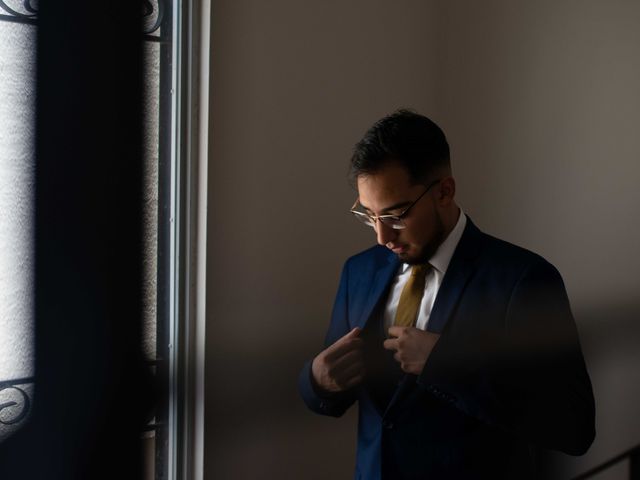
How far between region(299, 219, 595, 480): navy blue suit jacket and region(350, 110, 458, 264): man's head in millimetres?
48

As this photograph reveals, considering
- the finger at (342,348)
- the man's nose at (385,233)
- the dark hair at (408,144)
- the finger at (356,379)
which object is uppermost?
the dark hair at (408,144)

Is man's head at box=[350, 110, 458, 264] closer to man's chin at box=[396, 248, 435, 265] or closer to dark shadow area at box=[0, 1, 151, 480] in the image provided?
man's chin at box=[396, 248, 435, 265]

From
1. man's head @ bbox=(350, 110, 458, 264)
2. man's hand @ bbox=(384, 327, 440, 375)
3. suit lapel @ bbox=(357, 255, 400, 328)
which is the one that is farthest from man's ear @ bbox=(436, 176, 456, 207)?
man's hand @ bbox=(384, 327, 440, 375)

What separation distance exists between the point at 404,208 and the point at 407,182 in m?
0.03

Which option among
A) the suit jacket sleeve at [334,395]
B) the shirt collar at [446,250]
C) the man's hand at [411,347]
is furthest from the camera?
the shirt collar at [446,250]

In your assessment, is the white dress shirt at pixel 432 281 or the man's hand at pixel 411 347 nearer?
the man's hand at pixel 411 347

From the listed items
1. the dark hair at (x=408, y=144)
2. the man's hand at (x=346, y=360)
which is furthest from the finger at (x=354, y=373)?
the dark hair at (x=408, y=144)

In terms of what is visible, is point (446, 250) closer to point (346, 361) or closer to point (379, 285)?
point (379, 285)

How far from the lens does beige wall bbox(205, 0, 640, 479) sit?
45.6 inches

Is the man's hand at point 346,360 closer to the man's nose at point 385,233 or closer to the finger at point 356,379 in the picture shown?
the finger at point 356,379

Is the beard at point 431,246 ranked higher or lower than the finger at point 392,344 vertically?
higher

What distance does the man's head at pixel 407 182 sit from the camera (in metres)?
0.83

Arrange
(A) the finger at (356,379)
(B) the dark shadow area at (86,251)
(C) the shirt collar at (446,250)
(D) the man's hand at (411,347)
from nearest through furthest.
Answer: (B) the dark shadow area at (86,251) < (A) the finger at (356,379) < (D) the man's hand at (411,347) < (C) the shirt collar at (446,250)

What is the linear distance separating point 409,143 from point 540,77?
556 millimetres
